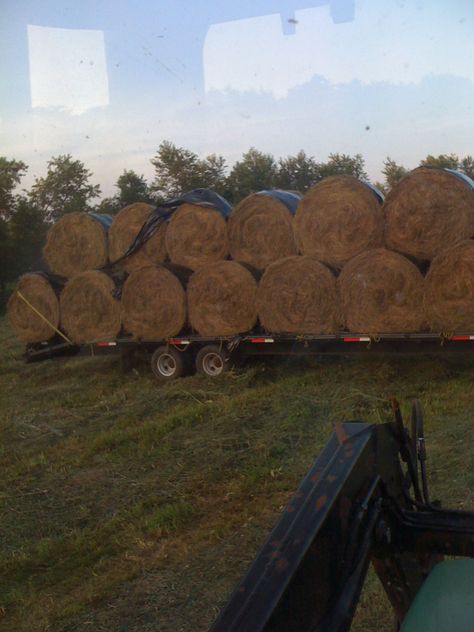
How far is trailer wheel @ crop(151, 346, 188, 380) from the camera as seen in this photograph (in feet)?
33.2

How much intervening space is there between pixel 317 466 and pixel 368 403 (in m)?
5.68

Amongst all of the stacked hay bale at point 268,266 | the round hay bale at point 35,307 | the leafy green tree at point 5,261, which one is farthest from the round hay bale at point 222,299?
the leafy green tree at point 5,261

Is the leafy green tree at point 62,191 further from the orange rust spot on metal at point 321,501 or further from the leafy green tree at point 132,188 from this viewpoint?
the orange rust spot on metal at point 321,501

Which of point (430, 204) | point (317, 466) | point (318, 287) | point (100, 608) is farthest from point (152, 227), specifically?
point (317, 466)

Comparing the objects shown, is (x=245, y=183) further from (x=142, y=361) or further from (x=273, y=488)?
(x=273, y=488)

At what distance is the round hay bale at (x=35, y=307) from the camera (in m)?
11.0

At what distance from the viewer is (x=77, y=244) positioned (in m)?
10.9

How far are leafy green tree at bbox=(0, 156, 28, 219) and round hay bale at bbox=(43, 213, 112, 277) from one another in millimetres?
11990

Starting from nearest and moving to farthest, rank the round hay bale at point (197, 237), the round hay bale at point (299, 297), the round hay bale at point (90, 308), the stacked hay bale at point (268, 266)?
the stacked hay bale at point (268, 266)
the round hay bale at point (299, 297)
the round hay bale at point (197, 237)
the round hay bale at point (90, 308)

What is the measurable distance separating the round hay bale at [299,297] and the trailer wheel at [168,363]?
4.79 feet

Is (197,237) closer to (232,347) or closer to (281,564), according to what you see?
(232,347)

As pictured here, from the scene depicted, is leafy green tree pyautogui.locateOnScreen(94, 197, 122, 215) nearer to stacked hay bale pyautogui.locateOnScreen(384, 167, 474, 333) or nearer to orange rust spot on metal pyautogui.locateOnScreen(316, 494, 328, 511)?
stacked hay bale pyautogui.locateOnScreen(384, 167, 474, 333)

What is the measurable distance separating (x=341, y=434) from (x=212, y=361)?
26.1 ft

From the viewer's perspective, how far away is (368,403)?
747cm
